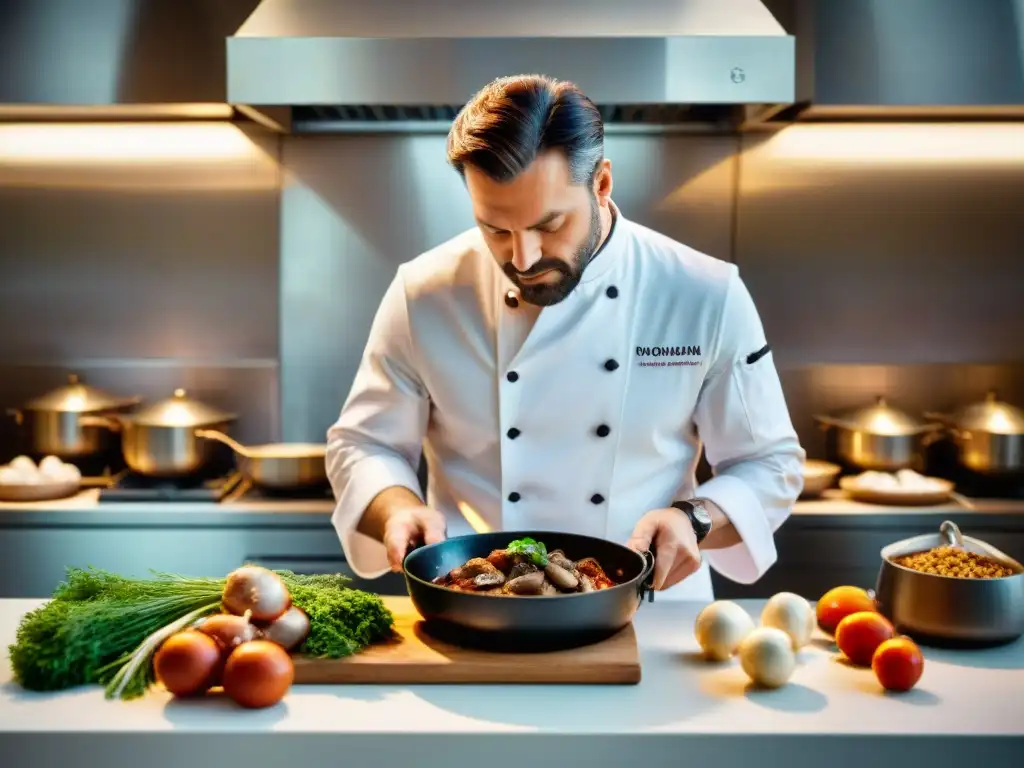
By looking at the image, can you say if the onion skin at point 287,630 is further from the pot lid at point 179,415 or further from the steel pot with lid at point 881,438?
the steel pot with lid at point 881,438

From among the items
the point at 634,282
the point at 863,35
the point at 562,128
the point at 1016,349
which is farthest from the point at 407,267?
the point at 1016,349

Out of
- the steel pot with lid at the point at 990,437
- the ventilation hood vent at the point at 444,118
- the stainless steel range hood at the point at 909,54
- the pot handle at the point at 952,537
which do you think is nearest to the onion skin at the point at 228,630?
the pot handle at the point at 952,537

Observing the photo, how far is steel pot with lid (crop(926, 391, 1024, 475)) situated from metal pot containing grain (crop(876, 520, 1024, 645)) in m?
1.61

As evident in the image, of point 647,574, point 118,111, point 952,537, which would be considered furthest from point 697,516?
point 118,111

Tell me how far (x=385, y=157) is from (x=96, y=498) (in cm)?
141

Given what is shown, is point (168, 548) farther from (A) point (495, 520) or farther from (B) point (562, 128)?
(B) point (562, 128)

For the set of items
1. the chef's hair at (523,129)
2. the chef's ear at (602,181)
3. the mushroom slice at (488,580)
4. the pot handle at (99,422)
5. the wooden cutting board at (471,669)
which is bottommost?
the wooden cutting board at (471,669)

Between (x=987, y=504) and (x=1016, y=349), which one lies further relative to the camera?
(x=1016, y=349)

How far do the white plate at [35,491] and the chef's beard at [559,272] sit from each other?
191 centimetres

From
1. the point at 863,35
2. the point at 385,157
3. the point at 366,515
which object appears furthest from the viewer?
the point at 385,157

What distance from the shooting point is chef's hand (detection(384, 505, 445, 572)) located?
1726 millimetres

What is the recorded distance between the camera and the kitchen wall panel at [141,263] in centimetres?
360

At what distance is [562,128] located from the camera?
171 cm

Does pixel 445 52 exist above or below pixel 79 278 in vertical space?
above
